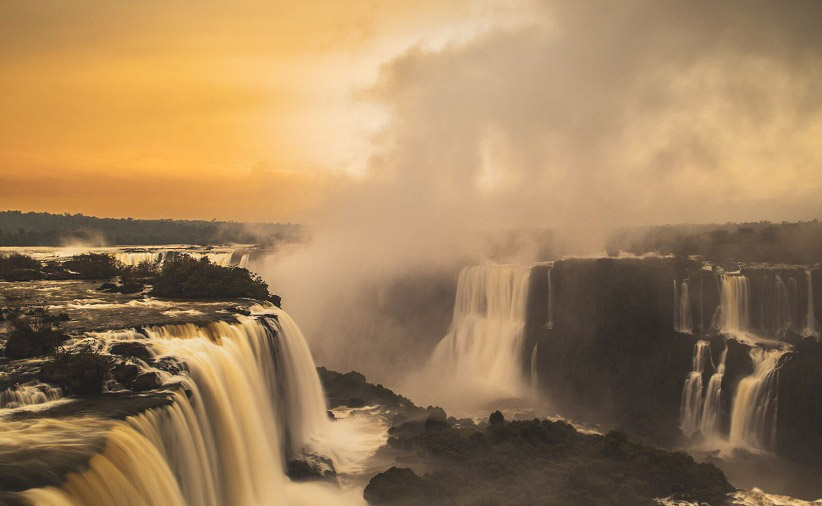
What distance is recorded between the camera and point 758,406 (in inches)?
1073

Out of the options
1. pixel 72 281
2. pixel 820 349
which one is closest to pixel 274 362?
pixel 72 281

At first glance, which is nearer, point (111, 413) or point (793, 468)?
point (111, 413)

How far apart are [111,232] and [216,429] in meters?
116

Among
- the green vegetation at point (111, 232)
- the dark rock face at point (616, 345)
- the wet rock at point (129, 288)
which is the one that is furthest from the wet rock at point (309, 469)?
the green vegetation at point (111, 232)

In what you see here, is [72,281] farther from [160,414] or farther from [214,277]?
[160,414]

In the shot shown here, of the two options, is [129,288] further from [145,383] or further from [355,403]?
[145,383]

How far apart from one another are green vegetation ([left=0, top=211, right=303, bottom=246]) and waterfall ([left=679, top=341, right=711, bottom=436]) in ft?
174

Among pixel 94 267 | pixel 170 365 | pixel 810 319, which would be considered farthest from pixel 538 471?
pixel 94 267

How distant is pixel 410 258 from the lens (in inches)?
2020

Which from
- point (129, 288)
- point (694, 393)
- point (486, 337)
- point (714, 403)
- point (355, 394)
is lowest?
point (355, 394)

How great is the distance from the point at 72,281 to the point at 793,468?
36.9 m

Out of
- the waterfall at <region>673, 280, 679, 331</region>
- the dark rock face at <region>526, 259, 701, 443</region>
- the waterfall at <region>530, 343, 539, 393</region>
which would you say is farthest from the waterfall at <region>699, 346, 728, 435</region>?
the waterfall at <region>530, 343, 539, 393</region>

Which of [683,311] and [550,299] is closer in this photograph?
[683,311]

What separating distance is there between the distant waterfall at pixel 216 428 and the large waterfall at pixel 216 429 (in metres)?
0.03
